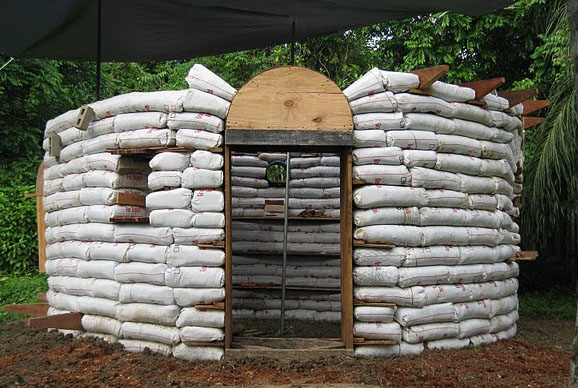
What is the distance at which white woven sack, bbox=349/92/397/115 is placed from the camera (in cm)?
625

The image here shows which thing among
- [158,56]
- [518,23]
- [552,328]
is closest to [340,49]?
[518,23]

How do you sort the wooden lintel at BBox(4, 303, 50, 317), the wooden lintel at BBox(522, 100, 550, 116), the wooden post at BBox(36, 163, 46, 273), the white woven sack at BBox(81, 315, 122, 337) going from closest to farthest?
the white woven sack at BBox(81, 315, 122, 337) → the wooden lintel at BBox(4, 303, 50, 317) → the wooden lintel at BBox(522, 100, 550, 116) → the wooden post at BBox(36, 163, 46, 273)

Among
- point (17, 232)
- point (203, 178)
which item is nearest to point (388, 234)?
point (203, 178)

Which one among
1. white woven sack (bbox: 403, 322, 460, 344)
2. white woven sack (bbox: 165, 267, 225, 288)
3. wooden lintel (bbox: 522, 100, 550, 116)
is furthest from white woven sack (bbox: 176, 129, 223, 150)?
wooden lintel (bbox: 522, 100, 550, 116)

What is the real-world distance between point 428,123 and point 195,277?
2.68 meters

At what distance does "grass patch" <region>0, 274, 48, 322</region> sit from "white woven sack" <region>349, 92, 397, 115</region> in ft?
20.6

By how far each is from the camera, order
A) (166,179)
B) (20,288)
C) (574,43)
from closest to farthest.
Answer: (574,43) → (166,179) → (20,288)

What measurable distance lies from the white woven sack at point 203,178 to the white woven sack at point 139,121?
607 millimetres

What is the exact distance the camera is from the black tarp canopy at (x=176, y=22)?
7.38 metres

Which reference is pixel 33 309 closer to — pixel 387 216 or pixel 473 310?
pixel 387 216

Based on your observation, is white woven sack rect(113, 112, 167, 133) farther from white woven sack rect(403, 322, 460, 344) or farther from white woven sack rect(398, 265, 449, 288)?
white woven sack rect(403, 322, 460, 344)

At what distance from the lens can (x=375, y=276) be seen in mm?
6039

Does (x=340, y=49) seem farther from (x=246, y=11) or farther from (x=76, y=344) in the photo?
(x=76, y=344)

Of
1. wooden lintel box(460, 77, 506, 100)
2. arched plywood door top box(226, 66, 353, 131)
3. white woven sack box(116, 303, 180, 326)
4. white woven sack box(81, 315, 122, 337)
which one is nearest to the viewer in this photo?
white woven sack box(116, 303, 180, 326)
